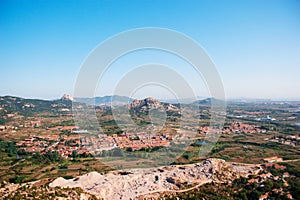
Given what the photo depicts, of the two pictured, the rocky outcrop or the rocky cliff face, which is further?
the rocky outcrop

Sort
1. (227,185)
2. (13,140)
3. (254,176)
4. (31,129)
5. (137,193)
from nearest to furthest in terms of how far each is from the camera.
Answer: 1. (137,193)
2. (227,185)
3. (254,176)
4. (13,140)
5. (31,129)

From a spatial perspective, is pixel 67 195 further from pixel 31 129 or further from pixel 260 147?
pixel 31 129

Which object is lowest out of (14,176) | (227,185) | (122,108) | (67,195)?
(14,176)

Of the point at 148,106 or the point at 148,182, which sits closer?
the point at 148,182

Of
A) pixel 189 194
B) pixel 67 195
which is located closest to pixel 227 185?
pixel 189 194

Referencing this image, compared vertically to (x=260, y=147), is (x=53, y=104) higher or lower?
higher

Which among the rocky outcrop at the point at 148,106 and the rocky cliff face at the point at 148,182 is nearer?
the rocky cliff face at the point at 148,182

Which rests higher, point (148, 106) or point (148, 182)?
point (148, 106)

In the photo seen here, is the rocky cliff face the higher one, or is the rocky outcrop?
the rocky outcrop

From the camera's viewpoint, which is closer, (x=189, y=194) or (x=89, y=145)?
(x=189, y=194)

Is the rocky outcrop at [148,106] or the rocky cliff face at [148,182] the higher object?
the rocky outcrop at [148,106]

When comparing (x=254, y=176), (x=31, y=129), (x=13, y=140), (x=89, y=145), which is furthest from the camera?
(x=31, y=129)
